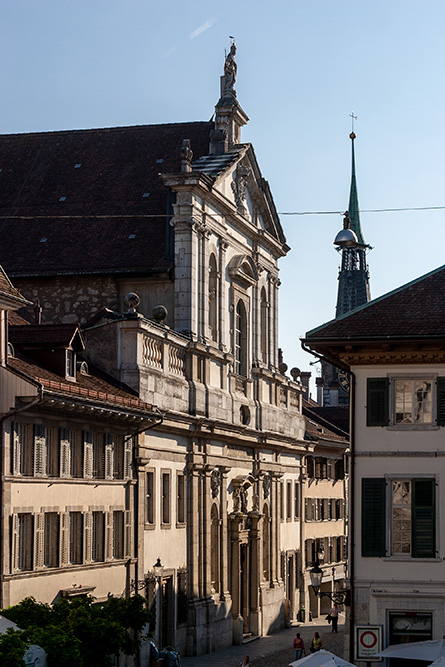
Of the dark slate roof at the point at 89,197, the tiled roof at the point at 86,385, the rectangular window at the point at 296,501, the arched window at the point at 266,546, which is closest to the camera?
the tiled roof at the point at 86,385

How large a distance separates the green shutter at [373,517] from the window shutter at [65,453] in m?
8.37

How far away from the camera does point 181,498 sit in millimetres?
52656

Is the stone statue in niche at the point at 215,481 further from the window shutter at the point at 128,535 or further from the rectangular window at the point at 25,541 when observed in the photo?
the rectangular window at the point at 25,541

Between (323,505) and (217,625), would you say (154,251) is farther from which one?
(323,505)

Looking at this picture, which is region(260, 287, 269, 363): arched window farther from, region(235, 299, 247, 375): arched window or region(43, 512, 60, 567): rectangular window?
region(43, 512, 60, 567): rectangular window

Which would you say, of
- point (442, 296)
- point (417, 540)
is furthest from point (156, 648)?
point (442, 296)

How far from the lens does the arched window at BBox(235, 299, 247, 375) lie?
61750 mm

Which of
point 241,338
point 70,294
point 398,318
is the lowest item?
point 398,318

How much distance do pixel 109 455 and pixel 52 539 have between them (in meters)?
4.89

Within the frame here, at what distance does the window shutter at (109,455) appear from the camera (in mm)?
43625

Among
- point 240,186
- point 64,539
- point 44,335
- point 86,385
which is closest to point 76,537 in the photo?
point 64,539

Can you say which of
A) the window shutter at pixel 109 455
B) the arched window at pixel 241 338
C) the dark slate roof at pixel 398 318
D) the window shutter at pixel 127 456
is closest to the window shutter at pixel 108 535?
the window shutter at pixel 109 455

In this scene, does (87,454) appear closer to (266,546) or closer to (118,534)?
(118,534)

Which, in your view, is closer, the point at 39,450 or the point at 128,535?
the point at 39,450
